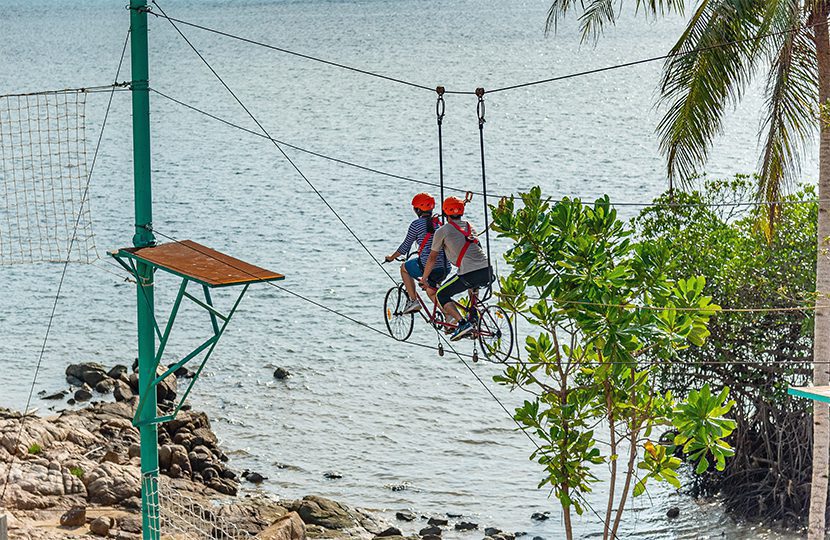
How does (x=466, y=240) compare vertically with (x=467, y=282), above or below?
above

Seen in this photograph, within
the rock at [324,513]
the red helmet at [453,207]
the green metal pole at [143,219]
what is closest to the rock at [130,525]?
the rock at [324,513]

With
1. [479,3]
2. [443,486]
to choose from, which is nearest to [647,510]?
[443,486]

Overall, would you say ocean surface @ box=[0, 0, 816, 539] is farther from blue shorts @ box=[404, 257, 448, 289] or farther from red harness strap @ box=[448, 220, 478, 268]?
red harness strap @ box=[448, 220, 478, 268]

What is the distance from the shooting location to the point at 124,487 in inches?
867

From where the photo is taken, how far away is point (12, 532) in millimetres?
17312

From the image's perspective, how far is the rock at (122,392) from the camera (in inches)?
1160

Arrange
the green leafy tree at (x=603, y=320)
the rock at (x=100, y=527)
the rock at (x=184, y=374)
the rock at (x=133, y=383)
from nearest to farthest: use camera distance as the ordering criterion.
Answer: the green leafy tree at (x=603, y=320)
the rock at (x=100, y=527)
the rock at (x=133, y=383)
the rock at (x=184, y=374)

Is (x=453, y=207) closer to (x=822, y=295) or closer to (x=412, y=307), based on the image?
(x=412, y=307)

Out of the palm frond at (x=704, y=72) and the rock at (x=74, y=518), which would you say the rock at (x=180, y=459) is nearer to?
the rock at (x=74, y=518)

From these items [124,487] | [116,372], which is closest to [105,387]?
[116,372]

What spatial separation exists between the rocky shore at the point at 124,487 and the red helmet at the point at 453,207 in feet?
18.3

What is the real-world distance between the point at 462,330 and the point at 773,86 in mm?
5601

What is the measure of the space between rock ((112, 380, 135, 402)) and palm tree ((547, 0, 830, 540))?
15786 mm

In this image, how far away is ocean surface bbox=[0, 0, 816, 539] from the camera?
27.9 metres
